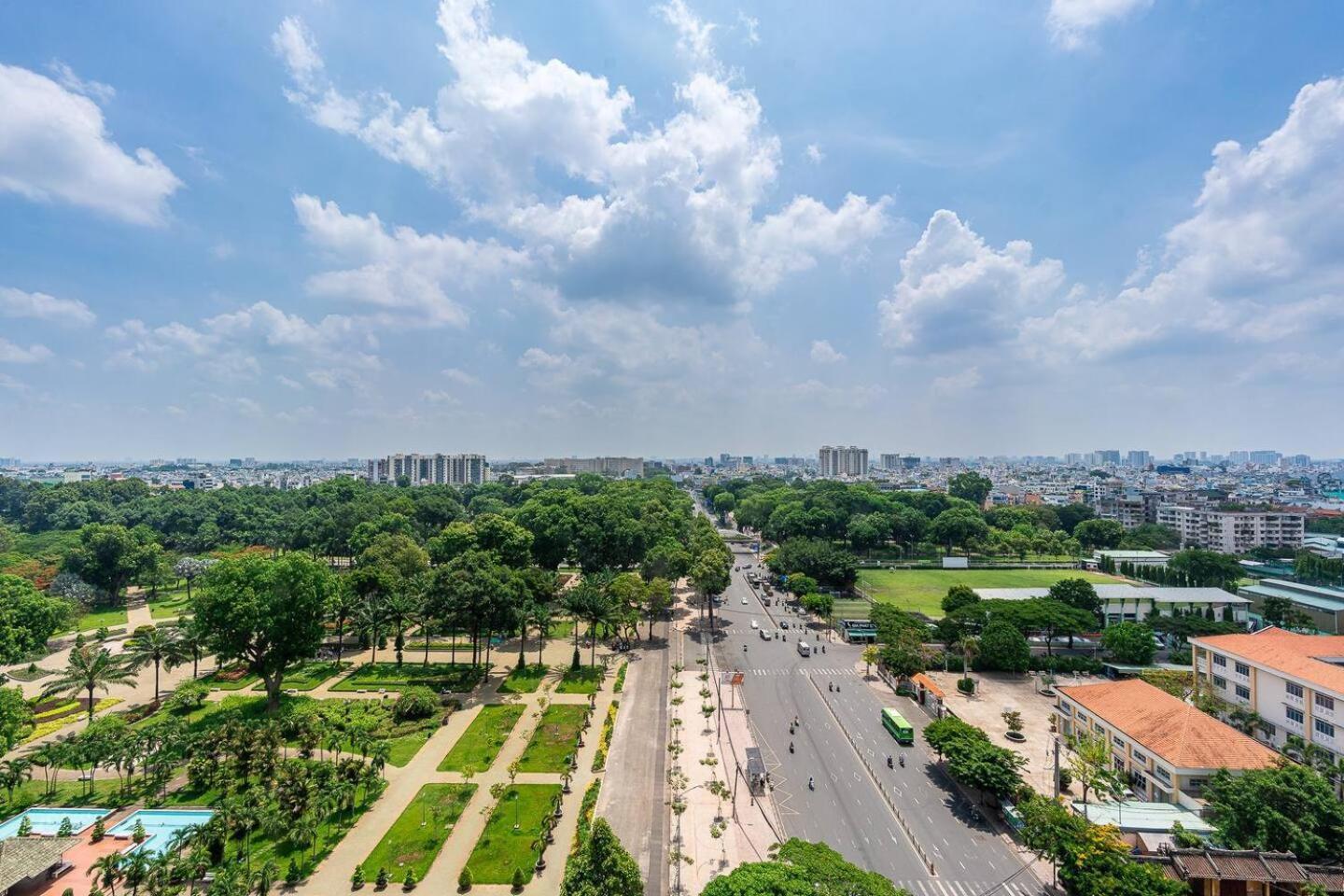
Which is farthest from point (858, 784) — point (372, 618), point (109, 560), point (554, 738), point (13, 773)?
point (109, 560)

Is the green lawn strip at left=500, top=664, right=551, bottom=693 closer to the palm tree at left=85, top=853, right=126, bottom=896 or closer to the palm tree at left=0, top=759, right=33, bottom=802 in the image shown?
the palm tree at left=85, top=853, right=126, bottom=896

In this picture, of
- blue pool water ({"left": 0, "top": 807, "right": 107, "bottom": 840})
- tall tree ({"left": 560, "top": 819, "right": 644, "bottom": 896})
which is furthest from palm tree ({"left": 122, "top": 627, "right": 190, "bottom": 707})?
tall tree ({"left": 560, "top": 819, "right": 644, "bottom": 896})

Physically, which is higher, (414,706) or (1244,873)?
→ (1244,873)

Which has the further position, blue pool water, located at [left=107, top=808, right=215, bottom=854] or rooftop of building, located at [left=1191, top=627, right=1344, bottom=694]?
rooftop of building, located at [left=1191, top=627, right=1344, bottom=694]

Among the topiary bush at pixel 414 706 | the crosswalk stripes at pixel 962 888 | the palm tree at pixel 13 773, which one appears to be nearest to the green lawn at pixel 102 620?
the palm tree at pixel 13 773

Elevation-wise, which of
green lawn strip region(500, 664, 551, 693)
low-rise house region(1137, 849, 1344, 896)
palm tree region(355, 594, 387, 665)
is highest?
palm tree region(355, 594, 387, 665)

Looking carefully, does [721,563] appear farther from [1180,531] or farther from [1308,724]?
[1180,531]

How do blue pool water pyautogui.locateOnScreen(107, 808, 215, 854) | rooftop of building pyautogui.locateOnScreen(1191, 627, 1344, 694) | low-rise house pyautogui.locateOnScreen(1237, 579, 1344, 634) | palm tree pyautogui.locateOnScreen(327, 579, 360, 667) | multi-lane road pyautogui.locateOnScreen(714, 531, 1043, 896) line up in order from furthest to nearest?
1. low-rise house pyautogui.locateOnScreen(1237, 579, 1344, 634)
2. palm tree pyautogui.locateOnScreen(327, 579, 360, 667)
3. rooftop of building pyautogui.locateOnScreen(1191, 627, 1344, 694)
4. blue pool water pyautogui.locateOnScreen(107, 808, 215, 854)
5. multi-lane road pyautogui.locateOnScreen(714, 531, 1043, 896)

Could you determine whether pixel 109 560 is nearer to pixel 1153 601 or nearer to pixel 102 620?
pixel 102 620
